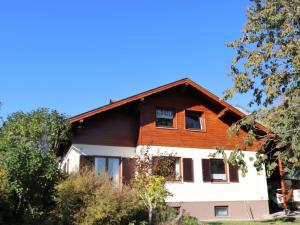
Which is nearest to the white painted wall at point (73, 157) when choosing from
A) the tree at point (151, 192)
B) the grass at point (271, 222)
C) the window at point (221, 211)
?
the tree at point (151, 192)

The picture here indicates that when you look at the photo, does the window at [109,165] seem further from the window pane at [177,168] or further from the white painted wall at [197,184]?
the window pane at [177,168]

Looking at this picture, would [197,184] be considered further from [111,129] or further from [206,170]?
[111,129]

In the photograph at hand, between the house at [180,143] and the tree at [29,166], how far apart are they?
2568mm

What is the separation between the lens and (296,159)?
1273cm

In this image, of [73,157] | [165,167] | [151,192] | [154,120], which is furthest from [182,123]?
[151,192]

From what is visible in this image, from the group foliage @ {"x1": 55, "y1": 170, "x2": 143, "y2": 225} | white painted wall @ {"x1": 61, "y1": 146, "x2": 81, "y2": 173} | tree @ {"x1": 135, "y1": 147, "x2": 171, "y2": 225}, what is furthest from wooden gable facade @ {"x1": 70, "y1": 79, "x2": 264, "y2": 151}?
foliage @ {"x1": 55, "y1": 170, "x2": 143, "y2": 225}

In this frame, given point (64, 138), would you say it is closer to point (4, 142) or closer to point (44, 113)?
point (44, 113)

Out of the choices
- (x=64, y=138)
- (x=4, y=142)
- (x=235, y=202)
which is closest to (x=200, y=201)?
(x=235, y=202)

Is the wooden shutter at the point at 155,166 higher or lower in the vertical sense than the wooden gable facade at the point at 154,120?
lower

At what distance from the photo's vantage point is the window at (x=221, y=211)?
20.8 metres

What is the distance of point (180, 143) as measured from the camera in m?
20.7

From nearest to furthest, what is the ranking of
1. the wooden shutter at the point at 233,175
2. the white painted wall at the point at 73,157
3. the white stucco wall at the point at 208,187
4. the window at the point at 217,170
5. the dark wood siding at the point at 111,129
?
the white painted wall at the point at 73,157
the dark wood siding at the point at 111,129
the white stucco wall at the point at 208,187
the window at the point at 217,170
the wooden shutter at the point at 233,175

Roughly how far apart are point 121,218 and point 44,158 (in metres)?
3.99

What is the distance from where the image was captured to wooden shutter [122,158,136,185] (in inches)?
753
